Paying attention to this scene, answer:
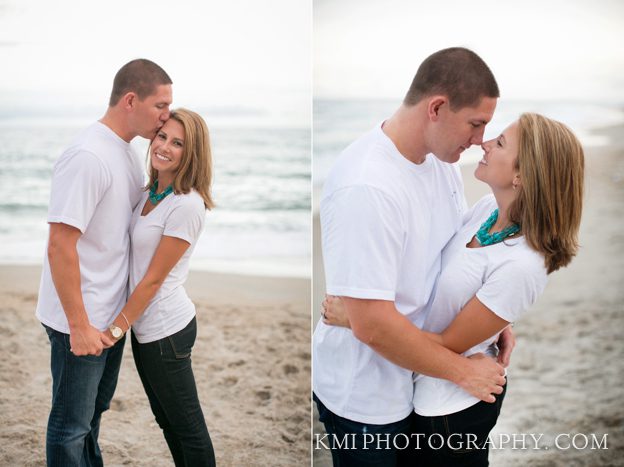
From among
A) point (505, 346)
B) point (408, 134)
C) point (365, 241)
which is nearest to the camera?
point (365, 241)

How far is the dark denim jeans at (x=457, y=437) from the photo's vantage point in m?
1.81

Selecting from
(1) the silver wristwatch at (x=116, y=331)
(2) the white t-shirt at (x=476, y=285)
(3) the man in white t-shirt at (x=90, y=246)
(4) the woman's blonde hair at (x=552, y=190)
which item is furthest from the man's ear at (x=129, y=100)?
(4) the woman's blonde hair at (x=552, y=190)

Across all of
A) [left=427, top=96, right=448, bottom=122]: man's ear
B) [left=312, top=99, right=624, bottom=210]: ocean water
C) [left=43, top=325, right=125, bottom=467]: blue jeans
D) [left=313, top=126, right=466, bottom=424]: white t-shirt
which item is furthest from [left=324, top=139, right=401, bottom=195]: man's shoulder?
[left=312, top=99, right=624, bottom=210]: ocean water

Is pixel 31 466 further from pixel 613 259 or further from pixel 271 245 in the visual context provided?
pixel 613 259

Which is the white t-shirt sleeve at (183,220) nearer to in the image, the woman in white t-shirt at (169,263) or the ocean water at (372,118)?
the woman in white t-shirt at (169,263)

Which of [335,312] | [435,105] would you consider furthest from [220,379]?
[435,105]

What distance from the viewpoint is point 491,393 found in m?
1.86

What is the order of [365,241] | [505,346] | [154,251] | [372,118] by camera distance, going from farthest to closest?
[372,118]
[154,251]
[505,346]
[365,241]

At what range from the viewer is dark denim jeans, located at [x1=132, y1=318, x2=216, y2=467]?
2303 mm

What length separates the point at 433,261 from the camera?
186 cm

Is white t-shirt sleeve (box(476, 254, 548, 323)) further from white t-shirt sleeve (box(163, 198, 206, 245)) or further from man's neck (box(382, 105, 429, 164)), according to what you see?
white t-shirt sleeve (box(163, 198, 206, 245))

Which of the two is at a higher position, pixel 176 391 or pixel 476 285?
pixel 476 285

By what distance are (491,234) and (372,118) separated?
6.44ft

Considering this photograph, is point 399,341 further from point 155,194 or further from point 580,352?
point 580,352
